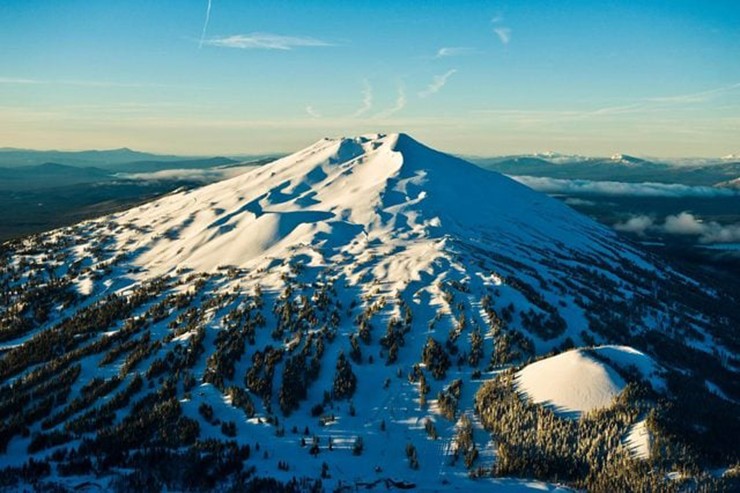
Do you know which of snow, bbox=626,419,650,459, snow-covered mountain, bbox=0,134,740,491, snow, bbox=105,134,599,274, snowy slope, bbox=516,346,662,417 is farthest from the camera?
snow, bbox=105,134,599,274

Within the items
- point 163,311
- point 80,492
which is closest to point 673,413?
point 80,492

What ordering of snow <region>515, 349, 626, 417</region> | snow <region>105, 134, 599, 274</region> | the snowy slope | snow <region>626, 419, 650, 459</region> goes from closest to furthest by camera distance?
snow <region>626, 419, 650, 459</region>, snow <region>515, 349, 626, 417</region>, the snowy slope, snow <region>105, 134, 599, 274</region>

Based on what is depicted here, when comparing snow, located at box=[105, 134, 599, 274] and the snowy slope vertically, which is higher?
snow, located at box=[105, 134, 599, 274]

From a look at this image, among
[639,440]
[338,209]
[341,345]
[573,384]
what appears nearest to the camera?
[639,440]

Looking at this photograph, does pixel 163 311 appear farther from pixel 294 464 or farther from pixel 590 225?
pixel 590 225

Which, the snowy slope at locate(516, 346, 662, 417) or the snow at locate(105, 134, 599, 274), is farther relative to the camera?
the snow at locate(105, 134, 599, 274)

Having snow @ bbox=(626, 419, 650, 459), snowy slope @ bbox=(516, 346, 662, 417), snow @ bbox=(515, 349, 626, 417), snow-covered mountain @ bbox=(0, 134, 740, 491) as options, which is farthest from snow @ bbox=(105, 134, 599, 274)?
snow @ bbox=(626, 419, 650, 459)

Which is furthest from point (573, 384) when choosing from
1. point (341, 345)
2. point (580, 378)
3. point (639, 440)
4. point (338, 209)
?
point (338, 209)

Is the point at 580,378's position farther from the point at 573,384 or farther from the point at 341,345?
the point at 341,345

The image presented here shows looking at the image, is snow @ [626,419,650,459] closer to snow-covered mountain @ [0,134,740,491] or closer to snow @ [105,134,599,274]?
snow-covered mountain @ [0,134,740,491]
